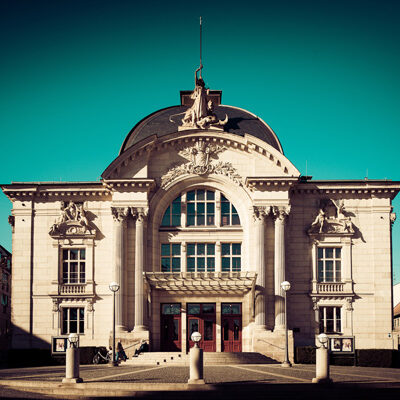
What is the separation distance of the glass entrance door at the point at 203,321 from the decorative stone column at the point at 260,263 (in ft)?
11.2

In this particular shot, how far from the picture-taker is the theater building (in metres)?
46.9

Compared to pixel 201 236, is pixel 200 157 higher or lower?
higher

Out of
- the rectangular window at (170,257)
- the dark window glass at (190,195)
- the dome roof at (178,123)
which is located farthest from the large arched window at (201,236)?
the dome roof at (178,123)

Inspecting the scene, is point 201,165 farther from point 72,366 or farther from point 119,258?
point 72,366

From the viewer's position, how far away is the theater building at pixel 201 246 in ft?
154

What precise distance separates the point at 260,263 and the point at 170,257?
6191 millimetres

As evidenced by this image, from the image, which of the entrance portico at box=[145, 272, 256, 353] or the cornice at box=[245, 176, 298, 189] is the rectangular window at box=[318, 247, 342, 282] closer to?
the cornice at box=[245, 176, 298, 189]

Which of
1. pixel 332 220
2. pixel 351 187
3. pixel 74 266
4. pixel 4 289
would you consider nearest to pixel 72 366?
pixel 74 266

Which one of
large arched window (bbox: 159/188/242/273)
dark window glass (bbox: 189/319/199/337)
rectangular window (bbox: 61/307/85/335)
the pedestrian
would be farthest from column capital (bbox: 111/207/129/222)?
the pedestrian

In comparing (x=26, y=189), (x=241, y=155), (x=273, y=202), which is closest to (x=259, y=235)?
(x=273, y=202)

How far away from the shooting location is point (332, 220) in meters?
48.2

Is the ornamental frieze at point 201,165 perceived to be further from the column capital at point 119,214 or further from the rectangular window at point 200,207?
the column capital at point 119,214

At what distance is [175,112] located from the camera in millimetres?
53312

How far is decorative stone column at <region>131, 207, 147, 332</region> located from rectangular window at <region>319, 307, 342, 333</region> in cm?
1164
